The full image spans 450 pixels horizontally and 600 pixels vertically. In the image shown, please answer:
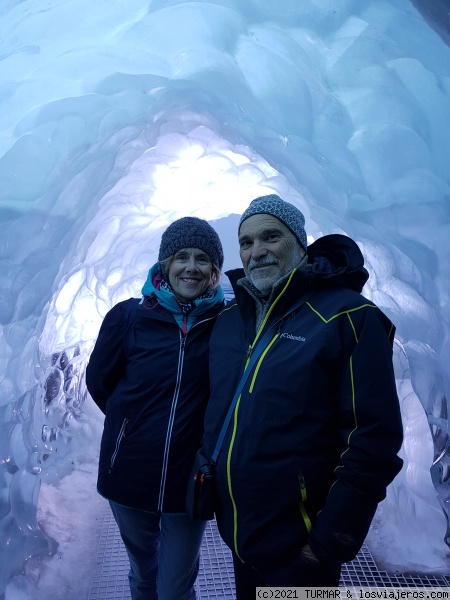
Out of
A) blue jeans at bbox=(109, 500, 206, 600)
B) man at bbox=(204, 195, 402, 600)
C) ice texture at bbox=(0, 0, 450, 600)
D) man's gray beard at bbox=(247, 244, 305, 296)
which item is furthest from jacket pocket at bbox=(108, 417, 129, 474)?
ice texture at bbox=(0, 0, 450, 600)

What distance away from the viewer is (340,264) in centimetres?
157

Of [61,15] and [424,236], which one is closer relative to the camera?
[424,236]

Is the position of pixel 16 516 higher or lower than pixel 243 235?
lower

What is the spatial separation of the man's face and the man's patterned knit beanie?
0.01m

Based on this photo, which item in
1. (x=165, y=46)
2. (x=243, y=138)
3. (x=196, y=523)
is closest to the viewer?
(x=196, y=523)

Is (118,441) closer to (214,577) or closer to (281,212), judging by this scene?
(281,212)

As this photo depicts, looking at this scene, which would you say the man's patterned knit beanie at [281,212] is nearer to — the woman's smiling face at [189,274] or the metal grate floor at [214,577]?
the woman's smiling face at [189,274]

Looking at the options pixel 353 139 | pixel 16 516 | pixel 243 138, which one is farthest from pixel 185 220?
pixel 16 516

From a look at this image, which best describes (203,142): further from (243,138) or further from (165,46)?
(165,46)

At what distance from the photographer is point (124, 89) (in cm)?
274

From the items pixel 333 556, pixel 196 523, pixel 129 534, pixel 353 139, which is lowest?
pixel 129 534

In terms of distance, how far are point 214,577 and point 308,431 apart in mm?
2071

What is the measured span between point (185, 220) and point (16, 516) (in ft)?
6.68

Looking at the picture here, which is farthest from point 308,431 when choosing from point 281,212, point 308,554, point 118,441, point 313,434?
A: point 118,441
